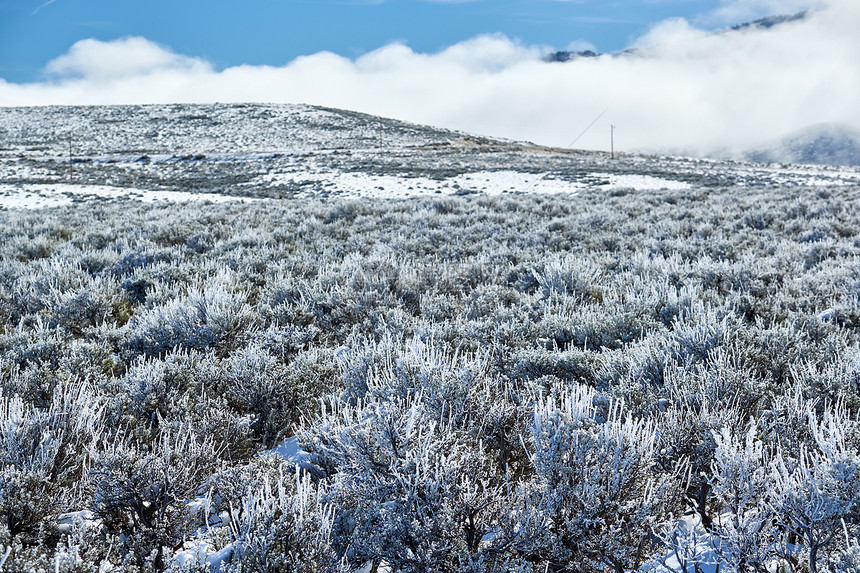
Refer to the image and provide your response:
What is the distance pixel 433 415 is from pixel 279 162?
3980cm

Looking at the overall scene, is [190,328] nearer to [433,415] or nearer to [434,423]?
[433,415]

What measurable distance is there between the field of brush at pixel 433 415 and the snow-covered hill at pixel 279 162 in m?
17.7

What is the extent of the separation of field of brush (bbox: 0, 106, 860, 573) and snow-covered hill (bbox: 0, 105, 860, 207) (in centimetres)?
1773

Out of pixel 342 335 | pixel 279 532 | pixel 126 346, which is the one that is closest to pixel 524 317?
pixel 342 335

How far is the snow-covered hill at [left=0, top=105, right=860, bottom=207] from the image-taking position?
26.4 meters

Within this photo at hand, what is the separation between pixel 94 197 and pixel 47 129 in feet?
167

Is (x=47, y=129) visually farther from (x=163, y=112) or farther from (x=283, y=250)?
(x=283, y=250)

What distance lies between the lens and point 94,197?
2441 cm

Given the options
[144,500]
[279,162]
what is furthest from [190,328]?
[279,162]

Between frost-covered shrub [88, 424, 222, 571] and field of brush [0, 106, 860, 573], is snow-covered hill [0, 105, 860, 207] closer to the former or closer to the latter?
field of brush [0, 106, 860, 573]

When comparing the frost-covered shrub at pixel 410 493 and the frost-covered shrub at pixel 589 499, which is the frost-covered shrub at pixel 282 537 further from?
the frost-covered shrub at pixel 589 499

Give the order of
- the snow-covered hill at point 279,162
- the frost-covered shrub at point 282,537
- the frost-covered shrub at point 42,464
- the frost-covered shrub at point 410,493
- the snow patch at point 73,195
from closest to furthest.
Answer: the frost-covered shrub at point 282,537 → the frost-covered shrub at point 410,493 → the frost-covered shrub at point 42,464 → the snow patch at point 73,195 → the snow-covered hill at point 279,162

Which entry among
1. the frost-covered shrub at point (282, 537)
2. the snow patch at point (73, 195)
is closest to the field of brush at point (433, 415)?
the frost-covered shrub at point (282, 537)

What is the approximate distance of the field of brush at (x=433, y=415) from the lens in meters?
1.97
